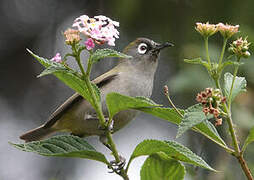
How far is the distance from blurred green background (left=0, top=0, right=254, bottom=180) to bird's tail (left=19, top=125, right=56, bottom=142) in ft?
2.24

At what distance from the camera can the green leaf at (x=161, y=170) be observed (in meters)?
2.12

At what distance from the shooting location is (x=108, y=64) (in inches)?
351

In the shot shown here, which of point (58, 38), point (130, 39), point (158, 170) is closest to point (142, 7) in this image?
point (130, 39)

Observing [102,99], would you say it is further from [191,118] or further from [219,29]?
[191,118]

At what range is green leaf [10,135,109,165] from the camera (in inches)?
78.1

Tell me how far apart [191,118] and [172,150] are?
5.6 inches

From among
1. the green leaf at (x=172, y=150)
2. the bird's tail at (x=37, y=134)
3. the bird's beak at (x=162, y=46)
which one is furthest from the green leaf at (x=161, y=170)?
the bird's beak at (x=162, y=46)

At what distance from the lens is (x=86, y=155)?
2.07m

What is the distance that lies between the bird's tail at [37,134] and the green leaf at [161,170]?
257 cm

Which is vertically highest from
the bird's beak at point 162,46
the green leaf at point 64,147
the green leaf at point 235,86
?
the bird's beak at point 162,46

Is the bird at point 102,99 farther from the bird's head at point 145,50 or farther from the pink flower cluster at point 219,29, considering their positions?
the pink flower cluster at point 219,29

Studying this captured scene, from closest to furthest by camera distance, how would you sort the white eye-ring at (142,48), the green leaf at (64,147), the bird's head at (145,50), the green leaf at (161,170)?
the green leaf at (64,147)
the green leaf at (161,170)
the bird's head at (145,50)
the white eye-ring at (142,48)

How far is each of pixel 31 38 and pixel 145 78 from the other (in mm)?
5485

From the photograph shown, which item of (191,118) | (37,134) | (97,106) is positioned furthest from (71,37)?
(37,134)
